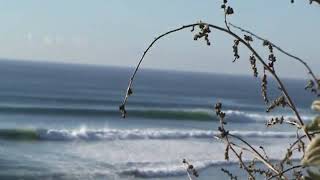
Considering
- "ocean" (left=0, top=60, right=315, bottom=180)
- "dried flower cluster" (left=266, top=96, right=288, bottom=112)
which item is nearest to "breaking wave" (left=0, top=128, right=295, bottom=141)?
"ocean" (left=0, top=60, right=315, bottom=180)

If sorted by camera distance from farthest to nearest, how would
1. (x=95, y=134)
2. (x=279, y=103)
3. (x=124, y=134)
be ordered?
(x=124, y=134) < (x=95, y=134) < (x=279, y=103)

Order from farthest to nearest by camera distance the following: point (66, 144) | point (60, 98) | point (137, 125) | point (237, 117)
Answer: point (60, 98) → point (237, 117) → point (137, 125) → point (66, 144)

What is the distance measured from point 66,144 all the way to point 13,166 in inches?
226

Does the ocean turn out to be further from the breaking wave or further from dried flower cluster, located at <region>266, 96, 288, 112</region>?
dried flower cluster, located at <region>266, 96, 288, 112</region>

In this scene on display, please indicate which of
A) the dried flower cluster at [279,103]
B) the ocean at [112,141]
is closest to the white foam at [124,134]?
the ocean at [112,141]

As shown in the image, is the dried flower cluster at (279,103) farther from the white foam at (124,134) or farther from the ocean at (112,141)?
the white foam at (124,134)

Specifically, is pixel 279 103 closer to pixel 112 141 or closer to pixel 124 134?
pixel 112 141

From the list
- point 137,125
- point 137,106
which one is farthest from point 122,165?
point 137,106

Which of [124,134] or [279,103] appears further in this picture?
[124,134]

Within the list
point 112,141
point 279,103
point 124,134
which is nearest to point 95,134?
point 124,134

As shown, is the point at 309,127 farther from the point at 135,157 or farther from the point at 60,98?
the point at 60,98

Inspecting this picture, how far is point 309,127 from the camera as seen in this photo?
2.32 ft

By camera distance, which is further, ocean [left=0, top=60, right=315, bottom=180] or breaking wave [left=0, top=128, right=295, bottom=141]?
breaking wave [left=0, top=128, right=295, bottom=141]

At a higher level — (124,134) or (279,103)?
(124,134)
